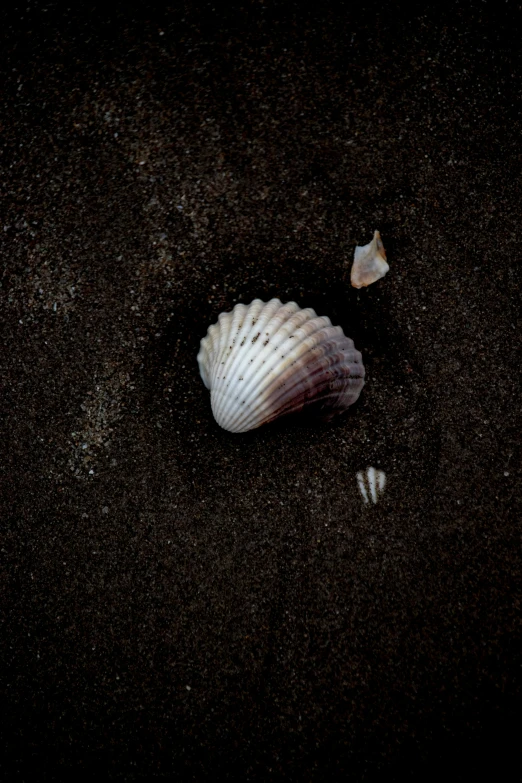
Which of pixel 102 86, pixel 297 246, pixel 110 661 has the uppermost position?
pixel 102 86

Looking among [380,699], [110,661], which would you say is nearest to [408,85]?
[380,699]

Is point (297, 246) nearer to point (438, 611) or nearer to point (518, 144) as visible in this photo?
point (518, 144)

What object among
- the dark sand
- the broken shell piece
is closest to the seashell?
the dark sand

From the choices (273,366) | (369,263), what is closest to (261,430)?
(273,366)

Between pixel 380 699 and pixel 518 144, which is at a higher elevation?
pixel 518 144

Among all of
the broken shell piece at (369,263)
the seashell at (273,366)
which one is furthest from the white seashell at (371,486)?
the broken shell piece at (369,263)

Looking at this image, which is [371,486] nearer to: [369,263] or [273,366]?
[273,366]
